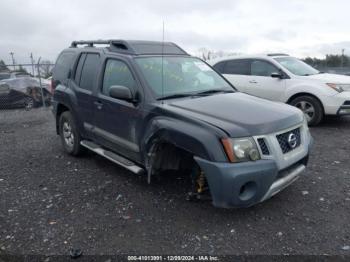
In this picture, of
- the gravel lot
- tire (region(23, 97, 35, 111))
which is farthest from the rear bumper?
tire (region(23, 97, 35, 111))

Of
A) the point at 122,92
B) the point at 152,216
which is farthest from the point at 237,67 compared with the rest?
the point at 152,216

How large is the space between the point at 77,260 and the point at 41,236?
0.62 metres

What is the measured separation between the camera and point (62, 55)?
Result: 20.4 ft

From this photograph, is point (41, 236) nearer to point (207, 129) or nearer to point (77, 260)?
point (77, 260)

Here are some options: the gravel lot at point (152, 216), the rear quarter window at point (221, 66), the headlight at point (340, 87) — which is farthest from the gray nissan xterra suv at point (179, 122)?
the rear quarter window at point (221, 66)

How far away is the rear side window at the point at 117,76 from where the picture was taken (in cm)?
446

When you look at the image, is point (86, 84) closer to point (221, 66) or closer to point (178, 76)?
point (178, 76)

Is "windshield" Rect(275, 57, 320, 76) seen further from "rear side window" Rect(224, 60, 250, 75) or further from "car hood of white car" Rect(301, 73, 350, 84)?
"rear side window" Rect(224, 60, 250, 75)

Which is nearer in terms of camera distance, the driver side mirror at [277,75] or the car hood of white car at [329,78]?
the car hood of white car at [329,78]

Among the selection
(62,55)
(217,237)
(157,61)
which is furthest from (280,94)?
(217,237)

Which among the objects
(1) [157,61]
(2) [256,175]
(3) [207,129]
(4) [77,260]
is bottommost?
(4) [77,260]

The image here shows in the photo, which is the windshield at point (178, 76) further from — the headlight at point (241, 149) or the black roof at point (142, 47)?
the headlight at point (241, 149)

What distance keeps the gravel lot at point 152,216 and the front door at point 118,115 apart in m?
0.56

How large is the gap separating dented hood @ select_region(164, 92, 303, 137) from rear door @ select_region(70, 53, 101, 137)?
1.70 metres
